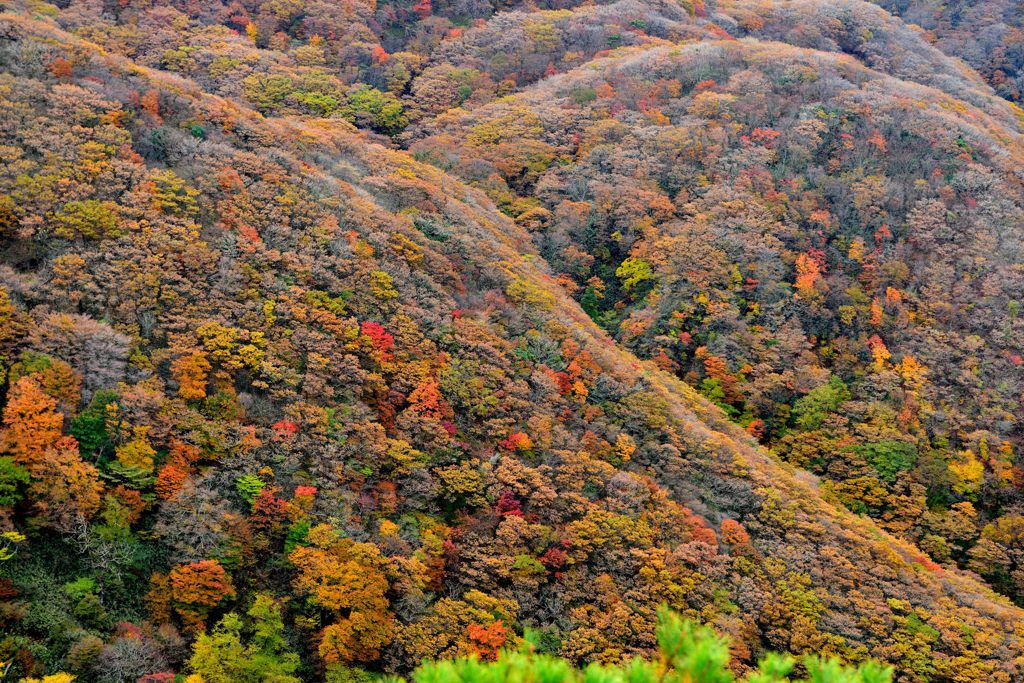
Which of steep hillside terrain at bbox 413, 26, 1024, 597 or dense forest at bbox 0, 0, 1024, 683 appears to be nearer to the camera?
dense forest at bbox 0, 0, 1024, 683

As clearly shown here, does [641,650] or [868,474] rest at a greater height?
[868,474]

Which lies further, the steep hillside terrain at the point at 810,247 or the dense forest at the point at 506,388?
the steep hillside terrain at the point at 810,247

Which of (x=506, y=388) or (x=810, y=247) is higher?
(x=810, y=247)

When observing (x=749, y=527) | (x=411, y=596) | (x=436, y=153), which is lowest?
(x=411, y=596)

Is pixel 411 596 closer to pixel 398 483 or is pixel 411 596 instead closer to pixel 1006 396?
pixel 398 483

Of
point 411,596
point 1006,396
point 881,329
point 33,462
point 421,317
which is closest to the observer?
point 33,462

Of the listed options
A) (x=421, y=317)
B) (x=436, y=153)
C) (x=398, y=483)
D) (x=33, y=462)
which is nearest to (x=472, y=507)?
(x=398, y=483)

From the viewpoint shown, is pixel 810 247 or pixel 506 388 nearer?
pixel 506 388

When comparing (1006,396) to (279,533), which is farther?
(1006,396)
